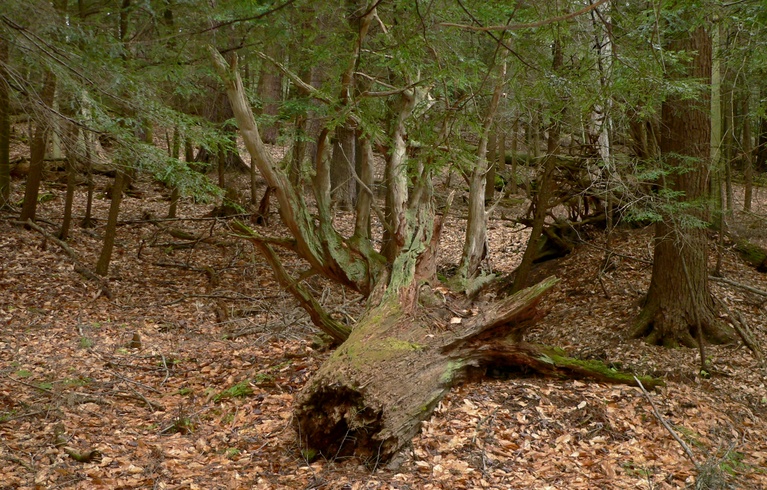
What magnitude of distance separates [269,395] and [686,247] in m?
5.55

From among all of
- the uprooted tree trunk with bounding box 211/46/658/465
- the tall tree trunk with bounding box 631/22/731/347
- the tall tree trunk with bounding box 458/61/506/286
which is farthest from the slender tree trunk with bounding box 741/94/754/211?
the uprooted tree trunk with bounding box 211/46/658/465

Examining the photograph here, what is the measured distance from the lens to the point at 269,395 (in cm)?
607

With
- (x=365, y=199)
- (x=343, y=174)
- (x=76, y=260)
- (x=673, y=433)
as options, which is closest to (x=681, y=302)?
(x=673, y=433)

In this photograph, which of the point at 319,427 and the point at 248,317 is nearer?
the point at 319,427

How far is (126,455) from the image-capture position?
4957mm

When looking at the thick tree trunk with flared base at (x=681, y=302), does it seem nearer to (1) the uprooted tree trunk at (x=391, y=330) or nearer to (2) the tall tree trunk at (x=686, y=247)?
(2) the tall tree trunk at (x=686, y=247)

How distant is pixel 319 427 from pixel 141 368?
11.0 ft

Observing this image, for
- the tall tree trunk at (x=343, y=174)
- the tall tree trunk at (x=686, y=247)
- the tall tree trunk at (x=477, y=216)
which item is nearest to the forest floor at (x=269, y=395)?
the tall tree trunk at (x=686, y=247)

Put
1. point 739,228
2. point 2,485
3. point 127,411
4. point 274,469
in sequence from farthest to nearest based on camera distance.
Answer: point 739,228
point 127,411
point 274,469
point 2,485

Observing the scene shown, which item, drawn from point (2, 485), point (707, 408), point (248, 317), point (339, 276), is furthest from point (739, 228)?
point (2, 485)

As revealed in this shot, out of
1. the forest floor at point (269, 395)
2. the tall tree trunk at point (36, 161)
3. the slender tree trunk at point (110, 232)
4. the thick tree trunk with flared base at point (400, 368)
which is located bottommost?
the forest floor at point (269, 395)

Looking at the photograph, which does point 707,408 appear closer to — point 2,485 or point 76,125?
point 2,485

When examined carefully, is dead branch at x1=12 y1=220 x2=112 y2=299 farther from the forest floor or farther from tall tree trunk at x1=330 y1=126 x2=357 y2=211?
tall tree trunk at x1=330 y1=126 x2=357 y2=211

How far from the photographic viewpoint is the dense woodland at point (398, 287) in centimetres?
469
